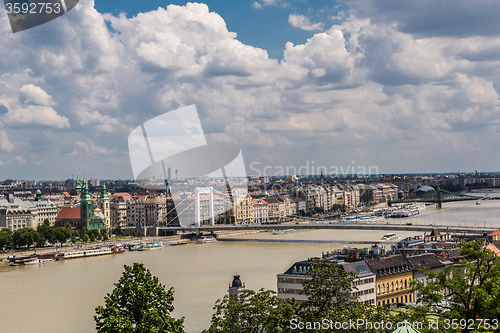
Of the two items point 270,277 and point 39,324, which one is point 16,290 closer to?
point 39,324

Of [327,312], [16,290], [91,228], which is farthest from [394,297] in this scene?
[91,228]

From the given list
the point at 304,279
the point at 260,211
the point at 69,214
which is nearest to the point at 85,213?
the point at 69,214

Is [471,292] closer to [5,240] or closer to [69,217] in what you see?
[5,240]

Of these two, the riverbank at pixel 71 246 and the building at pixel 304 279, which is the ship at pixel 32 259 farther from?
the building at pixel 304 279

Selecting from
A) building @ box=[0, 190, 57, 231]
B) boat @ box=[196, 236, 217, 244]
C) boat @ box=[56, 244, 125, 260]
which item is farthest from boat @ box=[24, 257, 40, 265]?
building @ box=[0, 190, 57, 231]

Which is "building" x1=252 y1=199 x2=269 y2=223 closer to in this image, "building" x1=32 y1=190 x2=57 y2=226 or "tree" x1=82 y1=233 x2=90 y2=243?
"building" x1=32 y1=190 x2=57 y2=226

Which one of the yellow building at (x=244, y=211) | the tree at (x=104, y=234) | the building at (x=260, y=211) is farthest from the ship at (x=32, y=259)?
the building at (x=260, y=211)

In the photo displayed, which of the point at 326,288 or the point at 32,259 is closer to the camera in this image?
the point at 326,288
